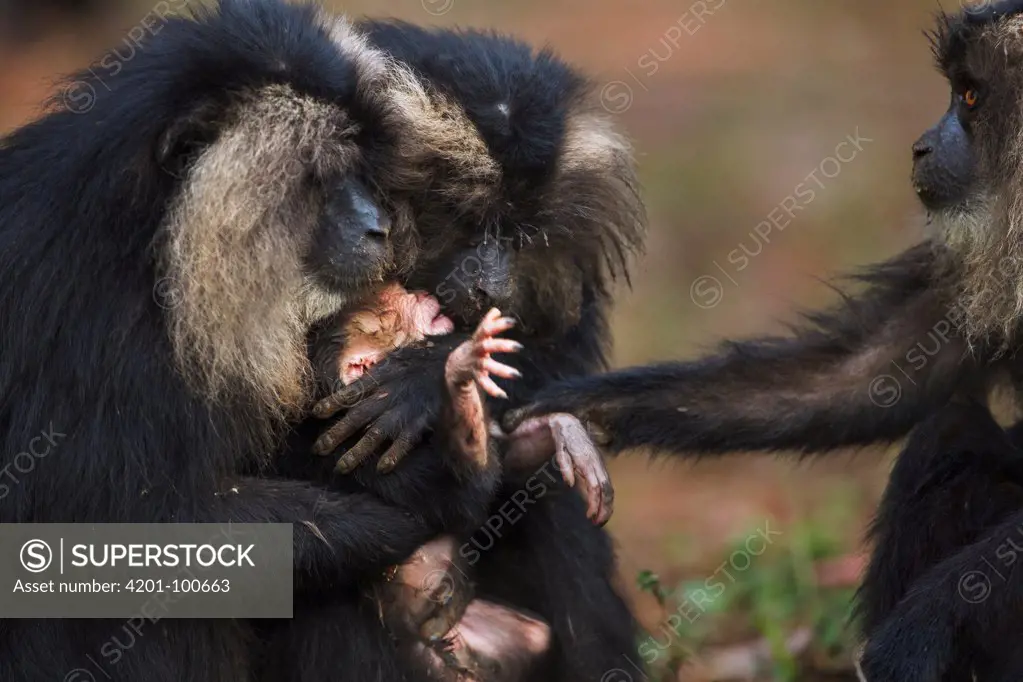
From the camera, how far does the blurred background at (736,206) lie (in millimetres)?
7922

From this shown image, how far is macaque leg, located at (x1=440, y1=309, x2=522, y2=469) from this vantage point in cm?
512

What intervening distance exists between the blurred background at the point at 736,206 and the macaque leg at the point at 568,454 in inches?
43.5

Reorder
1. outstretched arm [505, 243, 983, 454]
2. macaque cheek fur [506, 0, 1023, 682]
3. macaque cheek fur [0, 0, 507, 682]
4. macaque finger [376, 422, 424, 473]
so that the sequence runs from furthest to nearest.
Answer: outstretched arm [505, 243, 983, 454], macaque finger [376, 422, 424, 473], macaque cheek fur [506, 0, 1023, 682], macaque cheek fur [0, 0, 507, 682]

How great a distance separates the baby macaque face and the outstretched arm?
605 mm

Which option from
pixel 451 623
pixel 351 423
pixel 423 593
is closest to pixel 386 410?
pixel 351 423

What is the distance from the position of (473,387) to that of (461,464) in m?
0.32

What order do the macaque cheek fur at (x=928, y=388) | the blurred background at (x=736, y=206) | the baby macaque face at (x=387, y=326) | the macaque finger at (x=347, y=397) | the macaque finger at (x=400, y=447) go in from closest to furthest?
the macaque cheek fur at (x=928, y=388)
the macaque finger at (x=400, y=447)
the macaque finger at (x=347, y=397)
the baby macaque face at (x=387, y=326)
the blurred background at (x=736, y=206)

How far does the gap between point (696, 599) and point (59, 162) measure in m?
3.91

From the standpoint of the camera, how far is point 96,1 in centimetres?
1463

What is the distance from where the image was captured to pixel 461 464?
216 inches

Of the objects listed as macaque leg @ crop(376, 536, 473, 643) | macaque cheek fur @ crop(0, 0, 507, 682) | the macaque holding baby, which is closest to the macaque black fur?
the macaque holding baby

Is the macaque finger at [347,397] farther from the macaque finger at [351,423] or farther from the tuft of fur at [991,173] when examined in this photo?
the tuft of fur at [991,173]

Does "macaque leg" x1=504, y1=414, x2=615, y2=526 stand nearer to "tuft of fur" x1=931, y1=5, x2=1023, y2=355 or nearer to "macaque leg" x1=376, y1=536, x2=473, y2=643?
"macaque leg" x1=376, y1=536, x2=473, y2=643

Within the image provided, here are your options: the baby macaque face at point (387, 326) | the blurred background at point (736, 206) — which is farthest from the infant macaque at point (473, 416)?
the blurred background at point (736, 206)
